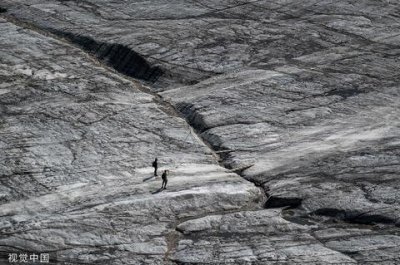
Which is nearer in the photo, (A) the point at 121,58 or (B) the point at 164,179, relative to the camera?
(B) the point at 164,179

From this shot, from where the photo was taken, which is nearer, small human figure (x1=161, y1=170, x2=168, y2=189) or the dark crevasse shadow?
small human figure (x1=161, y1=170, x2=168, y2=189)

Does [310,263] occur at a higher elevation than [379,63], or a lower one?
lower

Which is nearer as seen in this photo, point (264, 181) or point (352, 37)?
point (264, 181)

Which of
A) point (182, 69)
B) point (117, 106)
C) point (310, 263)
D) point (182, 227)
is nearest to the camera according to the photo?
point (310, 263)

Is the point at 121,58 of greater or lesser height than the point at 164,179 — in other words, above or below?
above

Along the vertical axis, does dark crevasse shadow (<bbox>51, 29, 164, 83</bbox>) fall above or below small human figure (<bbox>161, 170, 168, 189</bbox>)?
above

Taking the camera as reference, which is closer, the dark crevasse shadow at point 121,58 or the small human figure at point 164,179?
the small human figure at point 164,179

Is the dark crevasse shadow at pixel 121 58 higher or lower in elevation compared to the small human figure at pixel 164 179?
higher

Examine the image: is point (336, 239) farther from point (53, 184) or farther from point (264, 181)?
point (53, 184)

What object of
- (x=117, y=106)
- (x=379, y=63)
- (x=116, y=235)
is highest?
(x=379, y=63)

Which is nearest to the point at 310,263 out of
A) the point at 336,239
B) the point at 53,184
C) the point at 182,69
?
the point at 336,239

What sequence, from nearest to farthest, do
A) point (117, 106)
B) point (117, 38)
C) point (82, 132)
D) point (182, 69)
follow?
1. point (82, 132)
2. point (117, 106)
3. point (182, 69)
4. point (117, 38)
